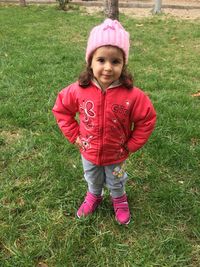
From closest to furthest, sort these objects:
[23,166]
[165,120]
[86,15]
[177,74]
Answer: [23,166] → [165,120] → [177,74] → [86,15]

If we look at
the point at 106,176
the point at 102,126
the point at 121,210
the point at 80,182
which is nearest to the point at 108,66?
the point at 102,126

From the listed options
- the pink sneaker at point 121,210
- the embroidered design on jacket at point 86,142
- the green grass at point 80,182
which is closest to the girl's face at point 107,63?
the embroidered design on jacket at point 86,142

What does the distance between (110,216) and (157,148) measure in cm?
101

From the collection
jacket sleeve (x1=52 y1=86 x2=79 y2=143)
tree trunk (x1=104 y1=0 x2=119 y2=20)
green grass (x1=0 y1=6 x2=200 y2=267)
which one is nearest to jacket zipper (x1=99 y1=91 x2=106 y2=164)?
jacket sleeve (x1=52 y1=86 x2=79 y2=143)

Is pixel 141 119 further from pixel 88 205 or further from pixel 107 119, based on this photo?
pixel 88 205

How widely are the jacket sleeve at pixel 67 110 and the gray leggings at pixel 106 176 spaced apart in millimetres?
214

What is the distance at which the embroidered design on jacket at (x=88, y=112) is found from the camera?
2377mm

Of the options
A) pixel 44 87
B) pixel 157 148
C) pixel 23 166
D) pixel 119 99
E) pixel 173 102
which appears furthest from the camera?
pixel 44 87

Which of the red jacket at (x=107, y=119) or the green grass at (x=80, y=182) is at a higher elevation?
the red jacket at (x=107, y=119)

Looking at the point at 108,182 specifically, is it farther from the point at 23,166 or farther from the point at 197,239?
the point at 23,166

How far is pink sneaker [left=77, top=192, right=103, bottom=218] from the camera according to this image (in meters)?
2.83

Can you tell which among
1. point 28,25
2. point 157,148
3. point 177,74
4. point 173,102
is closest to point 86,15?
point 28,25

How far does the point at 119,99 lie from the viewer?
2.33 meters

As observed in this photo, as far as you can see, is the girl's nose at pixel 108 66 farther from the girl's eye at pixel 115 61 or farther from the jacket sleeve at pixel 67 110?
the jacket sleeve at pixel 67 110
